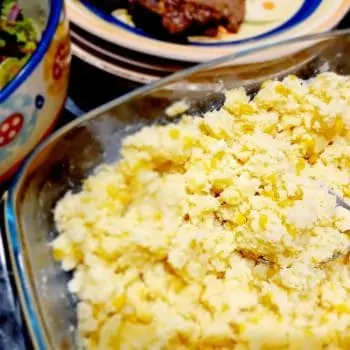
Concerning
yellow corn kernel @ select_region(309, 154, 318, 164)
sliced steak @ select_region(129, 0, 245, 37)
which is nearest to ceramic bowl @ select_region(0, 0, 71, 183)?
sliced steak @ select_region(129, 0, 245, 37)

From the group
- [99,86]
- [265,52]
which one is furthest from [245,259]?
[99,86]

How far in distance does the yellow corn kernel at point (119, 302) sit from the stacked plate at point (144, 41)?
371mm

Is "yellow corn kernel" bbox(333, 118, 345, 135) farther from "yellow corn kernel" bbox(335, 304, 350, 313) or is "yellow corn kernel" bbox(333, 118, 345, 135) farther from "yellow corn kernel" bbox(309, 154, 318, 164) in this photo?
"yellow corn kernel" bbox(335, 304, 350, 313)

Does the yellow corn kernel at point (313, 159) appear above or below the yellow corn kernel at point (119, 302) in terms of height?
above

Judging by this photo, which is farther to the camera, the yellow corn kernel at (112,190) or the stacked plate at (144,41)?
the stacked plate at (144,41)

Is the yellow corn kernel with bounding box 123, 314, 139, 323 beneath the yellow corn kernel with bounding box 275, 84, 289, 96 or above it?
beneath

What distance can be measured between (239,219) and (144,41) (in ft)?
1.16

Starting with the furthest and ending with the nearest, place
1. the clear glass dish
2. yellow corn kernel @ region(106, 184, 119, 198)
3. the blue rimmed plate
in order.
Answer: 1. the blue rimmed plate
2. yellow corn kernel @ region(106, 184, 119, 198)
3. the clear glass dish

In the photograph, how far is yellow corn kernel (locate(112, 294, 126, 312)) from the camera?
2.33ft

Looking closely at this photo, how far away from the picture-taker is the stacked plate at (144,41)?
950mm

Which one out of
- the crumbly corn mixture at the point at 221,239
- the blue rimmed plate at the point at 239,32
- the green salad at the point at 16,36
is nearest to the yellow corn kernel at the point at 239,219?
the crumbly corn mixture at the point at 221,239

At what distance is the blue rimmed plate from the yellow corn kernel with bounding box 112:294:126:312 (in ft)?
1.21

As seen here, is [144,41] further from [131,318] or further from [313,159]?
[131,318]

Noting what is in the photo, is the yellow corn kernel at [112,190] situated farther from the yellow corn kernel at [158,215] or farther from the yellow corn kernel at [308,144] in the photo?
the yellow corn kernel at [308,144]
